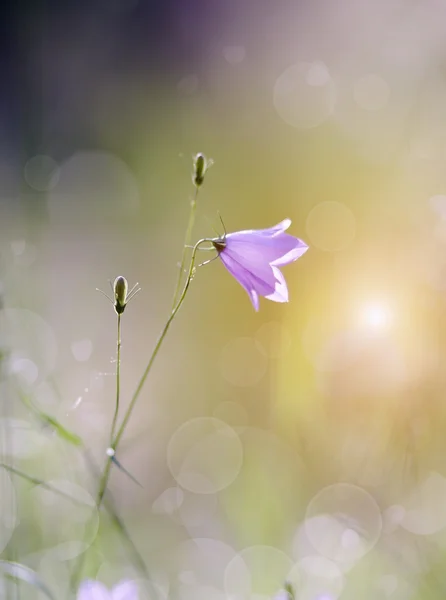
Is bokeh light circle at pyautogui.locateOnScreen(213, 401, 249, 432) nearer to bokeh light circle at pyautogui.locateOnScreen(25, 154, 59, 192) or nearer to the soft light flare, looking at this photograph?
the soft light flare

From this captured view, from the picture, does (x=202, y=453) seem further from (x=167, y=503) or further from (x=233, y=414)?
(x=167, y=503)

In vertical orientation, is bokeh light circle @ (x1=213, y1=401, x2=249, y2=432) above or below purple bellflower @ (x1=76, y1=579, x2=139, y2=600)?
above

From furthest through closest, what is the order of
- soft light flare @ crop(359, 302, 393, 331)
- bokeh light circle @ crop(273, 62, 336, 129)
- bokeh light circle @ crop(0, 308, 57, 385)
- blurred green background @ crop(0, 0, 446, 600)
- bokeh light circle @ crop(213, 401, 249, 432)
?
1. bokeh light circle @ crop(273, 62, 336, 129)
2. bokeh light circle @ crop(213, 401, 249, 432)
3. soft light flare @ crop(359, 302, 393, 331)
4. blurred green background @ crop(0, 0, 446, 600)
5. bokeh light circle @ crop(0, 308, 57, 385)

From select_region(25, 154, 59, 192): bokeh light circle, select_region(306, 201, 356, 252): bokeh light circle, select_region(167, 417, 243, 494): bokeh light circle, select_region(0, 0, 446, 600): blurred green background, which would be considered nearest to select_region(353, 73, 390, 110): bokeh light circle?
select_region(0, 0, 446, 600): blurred green background

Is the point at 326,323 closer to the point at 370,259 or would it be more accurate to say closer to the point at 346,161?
the point at 370,259

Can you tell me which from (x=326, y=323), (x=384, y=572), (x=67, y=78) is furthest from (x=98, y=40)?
(x=384, y=572)

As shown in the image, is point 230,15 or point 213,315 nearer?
point 213,315
